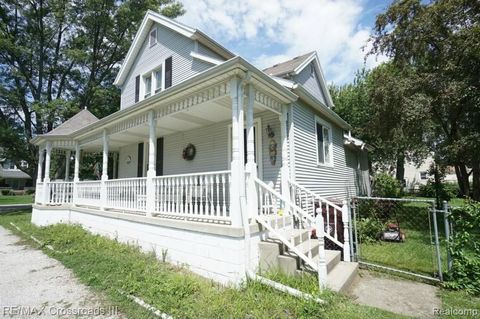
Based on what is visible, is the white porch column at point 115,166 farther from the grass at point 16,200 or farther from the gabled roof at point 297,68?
the grass at point 16,200

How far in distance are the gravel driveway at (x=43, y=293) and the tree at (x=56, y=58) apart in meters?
15.2

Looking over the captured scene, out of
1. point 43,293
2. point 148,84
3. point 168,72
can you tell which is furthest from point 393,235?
point 148,84

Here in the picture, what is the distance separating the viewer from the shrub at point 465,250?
4148 mm

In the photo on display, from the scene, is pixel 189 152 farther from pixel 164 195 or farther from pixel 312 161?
pixel 312 161

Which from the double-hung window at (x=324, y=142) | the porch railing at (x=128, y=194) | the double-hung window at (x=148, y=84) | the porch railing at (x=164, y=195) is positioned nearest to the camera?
the porch railing at (x=164, y=195)

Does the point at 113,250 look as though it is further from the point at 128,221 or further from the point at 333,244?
the point at 333,244

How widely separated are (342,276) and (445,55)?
9304 millimetres

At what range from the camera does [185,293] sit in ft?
13.6

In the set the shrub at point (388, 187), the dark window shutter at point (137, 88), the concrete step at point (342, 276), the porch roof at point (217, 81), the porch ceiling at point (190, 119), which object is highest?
the dark window shutter at point (137, 88)

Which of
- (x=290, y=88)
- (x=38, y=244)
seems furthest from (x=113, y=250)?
(x=290, y=88)

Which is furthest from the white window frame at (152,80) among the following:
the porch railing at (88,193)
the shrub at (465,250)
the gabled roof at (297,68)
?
the shrub at (465,250)

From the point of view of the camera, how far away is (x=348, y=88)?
23.0 m

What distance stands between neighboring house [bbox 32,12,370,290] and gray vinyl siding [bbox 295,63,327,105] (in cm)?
12

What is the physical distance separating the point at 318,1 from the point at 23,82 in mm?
21405
